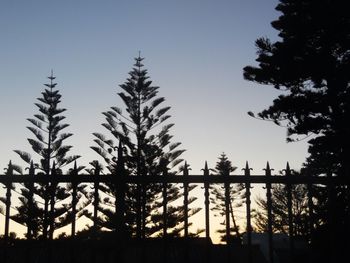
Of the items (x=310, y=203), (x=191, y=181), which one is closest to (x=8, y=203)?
(x=191, y=181)

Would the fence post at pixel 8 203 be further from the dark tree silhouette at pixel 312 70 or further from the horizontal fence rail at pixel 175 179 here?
the dark tree silhouette at pixel 312 70

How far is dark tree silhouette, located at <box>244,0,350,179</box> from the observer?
10719 mm

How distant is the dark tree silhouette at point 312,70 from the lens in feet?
35.2

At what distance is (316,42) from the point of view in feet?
37.5

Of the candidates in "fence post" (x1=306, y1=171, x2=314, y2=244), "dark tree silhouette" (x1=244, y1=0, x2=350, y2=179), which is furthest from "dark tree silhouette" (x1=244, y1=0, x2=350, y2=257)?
"fence post" (x1=306, y1=171, x2=314, y2=244)

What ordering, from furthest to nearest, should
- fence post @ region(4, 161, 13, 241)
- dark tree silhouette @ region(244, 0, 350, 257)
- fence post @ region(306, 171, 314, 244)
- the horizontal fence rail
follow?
dark tree silhouette @ region(244, 0, 350, 257) → fence post @ region(306, 171, 314, 244) → the horizontal fence rail → fence post @ region(4, 161, 13, 241)

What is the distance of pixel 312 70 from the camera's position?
11.1 m

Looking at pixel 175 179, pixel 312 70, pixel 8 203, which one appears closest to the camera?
pixel 8 203

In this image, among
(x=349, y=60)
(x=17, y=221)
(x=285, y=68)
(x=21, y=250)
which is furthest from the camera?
(x=17, y=221)

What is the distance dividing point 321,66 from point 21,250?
A: 38.0ft

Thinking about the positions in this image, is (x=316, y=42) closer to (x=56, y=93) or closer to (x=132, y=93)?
(x=132, y=93)

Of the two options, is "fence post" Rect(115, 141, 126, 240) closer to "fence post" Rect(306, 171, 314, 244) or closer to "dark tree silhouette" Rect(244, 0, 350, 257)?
"fence post" Rect(306, 171, 314, 244)

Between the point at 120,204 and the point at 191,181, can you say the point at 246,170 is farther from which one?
the point at 120,204

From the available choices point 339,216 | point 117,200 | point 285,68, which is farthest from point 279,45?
point 117,200
